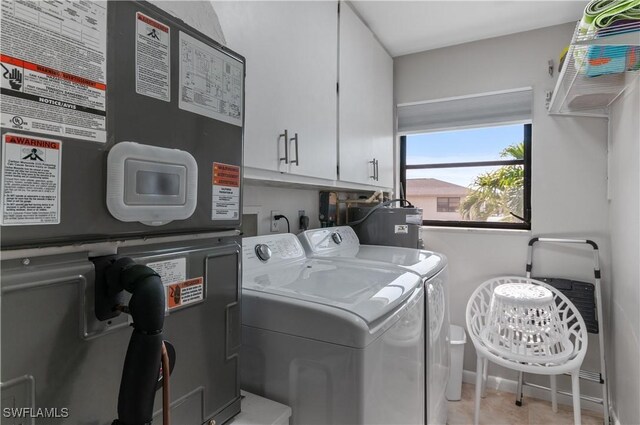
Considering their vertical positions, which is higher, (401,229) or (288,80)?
(288,80)

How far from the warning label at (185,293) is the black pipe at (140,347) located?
13 centimetres

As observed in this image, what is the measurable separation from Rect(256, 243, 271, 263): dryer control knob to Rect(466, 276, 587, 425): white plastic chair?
1545 mm

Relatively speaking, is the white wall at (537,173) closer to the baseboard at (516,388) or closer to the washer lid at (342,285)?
the baseboard at (516,388)

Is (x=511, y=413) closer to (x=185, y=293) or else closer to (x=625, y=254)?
(x=625, y=254)

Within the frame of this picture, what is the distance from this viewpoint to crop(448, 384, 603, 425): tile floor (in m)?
2.22

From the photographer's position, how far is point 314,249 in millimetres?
1720

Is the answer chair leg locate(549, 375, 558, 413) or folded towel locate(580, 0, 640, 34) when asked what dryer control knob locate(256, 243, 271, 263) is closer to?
folded towel locate(580, 0, 640, 34)

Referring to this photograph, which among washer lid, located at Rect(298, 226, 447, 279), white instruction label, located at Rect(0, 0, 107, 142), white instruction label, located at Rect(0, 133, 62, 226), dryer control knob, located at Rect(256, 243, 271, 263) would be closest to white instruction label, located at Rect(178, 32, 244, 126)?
white instruction label, located at Rect(0, 0, 107, 142)

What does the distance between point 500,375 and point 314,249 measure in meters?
2.02

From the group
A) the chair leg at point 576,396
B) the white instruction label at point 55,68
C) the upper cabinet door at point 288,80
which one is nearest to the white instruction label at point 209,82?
the white instruction label at point 55,68

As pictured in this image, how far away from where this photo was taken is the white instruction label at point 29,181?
0.44 m

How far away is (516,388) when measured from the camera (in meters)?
2.53

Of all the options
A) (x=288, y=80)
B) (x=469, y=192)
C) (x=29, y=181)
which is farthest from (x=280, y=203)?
(x=469, y=192)

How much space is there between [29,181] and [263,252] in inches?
37.7
